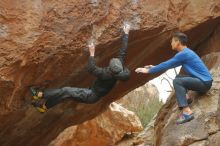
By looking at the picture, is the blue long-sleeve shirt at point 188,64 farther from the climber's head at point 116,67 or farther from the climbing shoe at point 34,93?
the climbing shoe at point 34,93

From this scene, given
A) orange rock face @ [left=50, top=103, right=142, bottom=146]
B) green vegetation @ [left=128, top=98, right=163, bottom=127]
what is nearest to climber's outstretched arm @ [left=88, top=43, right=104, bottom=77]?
orange rock face @ [left=50, top=103, right=142, bottom=146]

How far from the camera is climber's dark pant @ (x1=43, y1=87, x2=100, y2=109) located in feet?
32.5

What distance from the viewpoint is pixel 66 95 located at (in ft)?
32.7

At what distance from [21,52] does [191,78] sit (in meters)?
3.18

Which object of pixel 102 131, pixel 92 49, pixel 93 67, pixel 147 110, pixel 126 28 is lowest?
pixel 147 110

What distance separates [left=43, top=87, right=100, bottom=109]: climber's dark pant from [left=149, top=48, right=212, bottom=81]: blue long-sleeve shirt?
4.89 feet

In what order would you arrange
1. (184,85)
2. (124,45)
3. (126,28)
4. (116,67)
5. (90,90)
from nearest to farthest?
(184,85) → (116,67) → (124,45) → (90,90) → (126,28)

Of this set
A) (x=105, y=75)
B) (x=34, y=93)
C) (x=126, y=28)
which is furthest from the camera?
(x=126, y=28)

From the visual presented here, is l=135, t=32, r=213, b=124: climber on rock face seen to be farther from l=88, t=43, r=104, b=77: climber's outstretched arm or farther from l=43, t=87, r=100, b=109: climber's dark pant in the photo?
l=43, t=87, r=100, b=109: climber's dark pant

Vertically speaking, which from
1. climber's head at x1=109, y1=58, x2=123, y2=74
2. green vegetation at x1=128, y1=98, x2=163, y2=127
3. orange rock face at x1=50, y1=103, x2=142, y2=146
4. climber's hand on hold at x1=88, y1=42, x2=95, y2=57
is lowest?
green vegetation at x1=128, y1=98, x2=163, y2=127

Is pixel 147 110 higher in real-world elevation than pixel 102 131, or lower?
lower

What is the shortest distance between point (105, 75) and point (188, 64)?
158cm

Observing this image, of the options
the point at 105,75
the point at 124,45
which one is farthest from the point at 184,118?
the point at 124,45

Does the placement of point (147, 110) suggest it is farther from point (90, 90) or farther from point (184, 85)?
point (184, 85)
